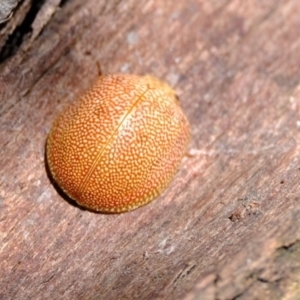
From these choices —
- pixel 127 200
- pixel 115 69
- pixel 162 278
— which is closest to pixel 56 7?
pixel 115 69

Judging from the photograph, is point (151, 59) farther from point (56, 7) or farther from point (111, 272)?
point (111, 272)

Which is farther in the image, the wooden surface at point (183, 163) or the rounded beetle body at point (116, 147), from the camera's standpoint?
the rounded beetle body at point (116, 147)

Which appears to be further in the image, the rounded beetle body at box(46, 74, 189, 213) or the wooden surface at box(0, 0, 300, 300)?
the rounded beetle body at box(46, 74, 189, 213)

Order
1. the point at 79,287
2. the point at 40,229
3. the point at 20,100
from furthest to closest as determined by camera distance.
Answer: the point at 20,100 → the point at 40,229 → the point at 79,287
